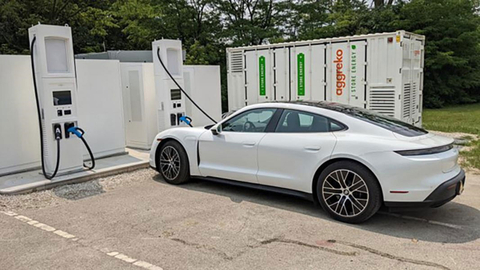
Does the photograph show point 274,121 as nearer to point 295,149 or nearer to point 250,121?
point 250,121

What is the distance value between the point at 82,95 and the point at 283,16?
13.8 meters

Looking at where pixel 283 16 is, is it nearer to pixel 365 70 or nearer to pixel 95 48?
pixel 95 48

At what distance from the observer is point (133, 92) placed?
9281 millimetres

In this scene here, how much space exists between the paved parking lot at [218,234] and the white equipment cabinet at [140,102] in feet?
11.3

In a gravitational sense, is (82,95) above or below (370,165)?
above

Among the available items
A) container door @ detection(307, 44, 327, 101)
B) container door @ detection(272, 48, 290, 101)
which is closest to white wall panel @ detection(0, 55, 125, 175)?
container door @ detection(272, 48, 290, 101)

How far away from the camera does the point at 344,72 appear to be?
896 cm

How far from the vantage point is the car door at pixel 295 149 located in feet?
15.8

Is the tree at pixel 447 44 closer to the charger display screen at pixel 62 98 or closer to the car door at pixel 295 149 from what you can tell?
the car door at pixel 295 149

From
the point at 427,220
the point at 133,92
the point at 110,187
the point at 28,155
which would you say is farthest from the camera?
the point at 133,92

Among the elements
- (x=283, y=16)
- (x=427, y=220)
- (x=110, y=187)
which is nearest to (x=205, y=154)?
(x=110, y=187)

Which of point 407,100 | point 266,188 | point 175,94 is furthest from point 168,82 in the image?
point 407,100

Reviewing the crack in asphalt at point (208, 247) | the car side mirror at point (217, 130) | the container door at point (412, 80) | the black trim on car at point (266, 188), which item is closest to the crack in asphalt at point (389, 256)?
the black trim on car at point (266, 188)

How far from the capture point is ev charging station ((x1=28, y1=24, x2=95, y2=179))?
6.40 metres
